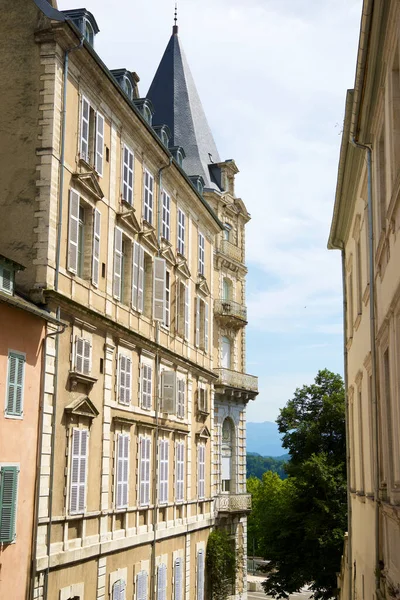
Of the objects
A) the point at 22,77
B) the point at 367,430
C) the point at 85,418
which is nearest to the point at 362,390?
the point at 367,430

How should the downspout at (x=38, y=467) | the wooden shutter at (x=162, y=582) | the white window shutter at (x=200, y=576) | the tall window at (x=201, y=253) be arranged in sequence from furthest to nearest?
the tall window at (x=201, y=253) < the white window shutter at (x=200, y=576) < the wooden shutter at (x=162, y=582) < the downspout at (x=38, y=467)

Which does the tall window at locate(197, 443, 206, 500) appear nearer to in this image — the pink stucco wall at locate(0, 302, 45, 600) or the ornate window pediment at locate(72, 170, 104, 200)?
the ornate window pediment at locate(72, 170, 104, 200)

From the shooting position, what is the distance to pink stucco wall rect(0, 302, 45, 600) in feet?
55.8

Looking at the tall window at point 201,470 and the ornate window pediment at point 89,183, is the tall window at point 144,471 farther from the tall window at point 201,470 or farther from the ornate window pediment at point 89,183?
the ornate window pediment at point 89,183

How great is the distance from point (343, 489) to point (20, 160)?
2542 centimetres

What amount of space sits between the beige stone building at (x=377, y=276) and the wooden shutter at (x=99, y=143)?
6890 millimetres

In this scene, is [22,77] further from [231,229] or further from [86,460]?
[231,229]

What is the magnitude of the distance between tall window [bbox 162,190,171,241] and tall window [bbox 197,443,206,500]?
8.92 meters

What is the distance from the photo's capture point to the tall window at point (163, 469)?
90.4ft

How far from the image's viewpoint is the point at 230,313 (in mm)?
41938

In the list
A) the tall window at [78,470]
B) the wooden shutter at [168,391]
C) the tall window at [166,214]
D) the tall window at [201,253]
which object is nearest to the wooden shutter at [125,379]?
the tall window at [78,470]

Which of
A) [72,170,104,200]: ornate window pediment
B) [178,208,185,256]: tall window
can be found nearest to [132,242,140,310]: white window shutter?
[72,170,104,200]: ornate window pediment

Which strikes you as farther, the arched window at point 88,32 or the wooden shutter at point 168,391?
the wooden shutter at point 168,391

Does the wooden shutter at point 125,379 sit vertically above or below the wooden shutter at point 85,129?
below
